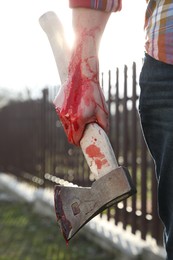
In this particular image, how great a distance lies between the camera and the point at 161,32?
3.91 feet

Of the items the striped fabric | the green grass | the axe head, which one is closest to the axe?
the axe head

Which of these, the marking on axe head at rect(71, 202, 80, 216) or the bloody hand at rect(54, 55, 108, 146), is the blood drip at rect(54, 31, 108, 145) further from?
the marking on axe head at rect(71, 202, 80, 216)

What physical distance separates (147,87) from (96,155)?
19 cm

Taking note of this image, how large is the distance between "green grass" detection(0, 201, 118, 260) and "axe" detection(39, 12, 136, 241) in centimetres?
287

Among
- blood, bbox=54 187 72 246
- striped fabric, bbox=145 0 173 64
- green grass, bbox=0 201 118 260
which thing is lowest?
green grass, bbox=0 201 118 260

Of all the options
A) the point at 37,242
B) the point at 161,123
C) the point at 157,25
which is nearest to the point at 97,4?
the point at 157,25

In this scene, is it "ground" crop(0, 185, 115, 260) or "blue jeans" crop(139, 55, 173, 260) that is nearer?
"blue jeans" crop(139, 55, 173, 260)

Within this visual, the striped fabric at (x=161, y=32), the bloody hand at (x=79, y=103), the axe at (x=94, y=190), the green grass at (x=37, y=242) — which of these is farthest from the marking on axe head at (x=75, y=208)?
the green grass at (x=37, y=242)

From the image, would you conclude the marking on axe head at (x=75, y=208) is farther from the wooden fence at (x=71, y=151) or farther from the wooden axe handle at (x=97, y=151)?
the wooden fence at (x=71, y=151)

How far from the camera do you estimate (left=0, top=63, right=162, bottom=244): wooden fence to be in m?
4.79

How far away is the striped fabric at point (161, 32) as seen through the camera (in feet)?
3.84

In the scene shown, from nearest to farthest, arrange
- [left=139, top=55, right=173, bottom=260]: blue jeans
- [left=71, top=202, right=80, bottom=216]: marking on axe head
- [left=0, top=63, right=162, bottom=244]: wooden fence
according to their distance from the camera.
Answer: [left=139, top=55, right=173, bottom=260]: blue jeans
[left=71, top=202, right=80, bottom=216]: marking on axe head
[left=0, top=63, right=162, bottom=244]: wooden fence

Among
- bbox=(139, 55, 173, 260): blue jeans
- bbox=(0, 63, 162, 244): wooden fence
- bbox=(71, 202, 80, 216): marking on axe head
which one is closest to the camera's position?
bbox=(139, 55, 173, 260): blue jeans

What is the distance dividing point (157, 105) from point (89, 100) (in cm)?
17
